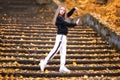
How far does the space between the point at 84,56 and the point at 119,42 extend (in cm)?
138

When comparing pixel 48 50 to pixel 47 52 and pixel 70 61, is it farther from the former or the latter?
pixel 70 61

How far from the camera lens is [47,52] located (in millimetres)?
11992

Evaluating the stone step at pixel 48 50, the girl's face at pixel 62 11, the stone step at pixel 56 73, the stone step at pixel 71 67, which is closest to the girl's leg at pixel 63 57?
the stone step at pixel 56 73

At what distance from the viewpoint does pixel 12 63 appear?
10.7 m

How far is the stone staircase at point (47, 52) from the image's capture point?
397 inches

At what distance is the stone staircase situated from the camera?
10.1 m

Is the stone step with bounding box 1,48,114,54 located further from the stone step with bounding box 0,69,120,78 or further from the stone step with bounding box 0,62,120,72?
the stone step with bounding box 0,69,120,78

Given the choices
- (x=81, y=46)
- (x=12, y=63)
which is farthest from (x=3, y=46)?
(x=81, y=46)

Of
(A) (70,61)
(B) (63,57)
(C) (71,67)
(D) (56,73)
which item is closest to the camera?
(B) (63,57)

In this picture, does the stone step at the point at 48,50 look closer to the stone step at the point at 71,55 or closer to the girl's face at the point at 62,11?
the stone step at the point at 71,55

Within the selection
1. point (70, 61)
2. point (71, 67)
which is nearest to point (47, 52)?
point (70, 61)

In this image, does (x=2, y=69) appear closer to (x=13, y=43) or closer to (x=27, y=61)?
(x=27, y=61)

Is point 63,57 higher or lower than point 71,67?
higher

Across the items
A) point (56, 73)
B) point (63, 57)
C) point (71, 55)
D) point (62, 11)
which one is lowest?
point (56, 73)
